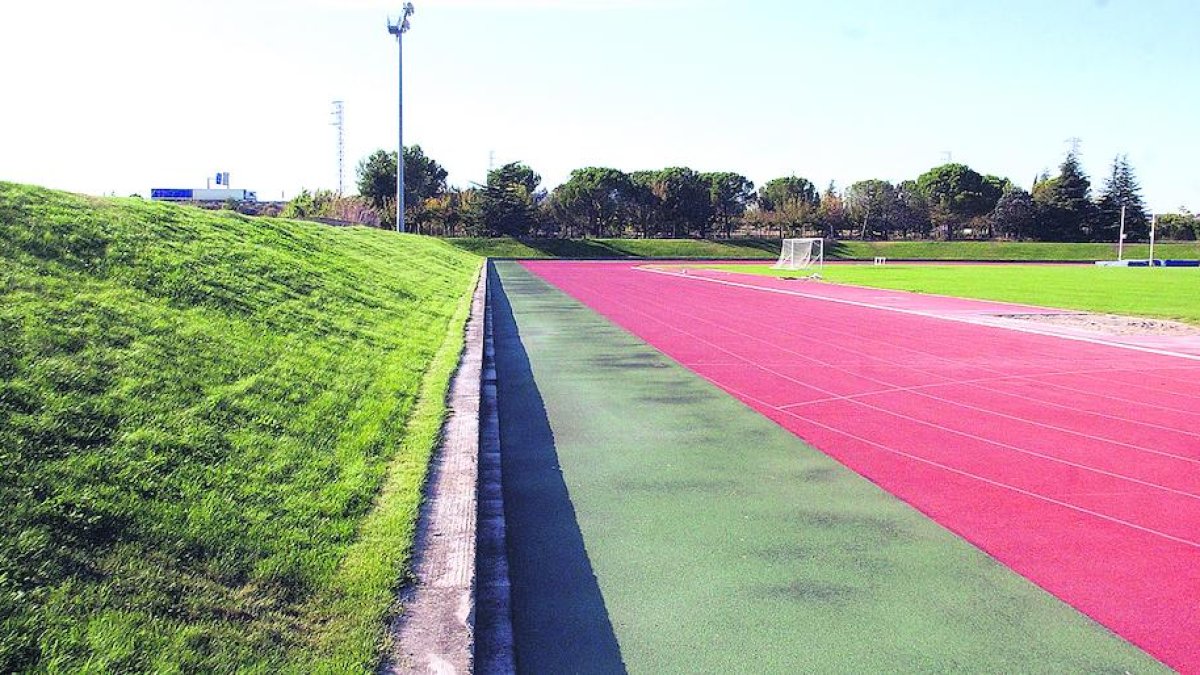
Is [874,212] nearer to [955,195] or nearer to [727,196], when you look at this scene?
[955,195]

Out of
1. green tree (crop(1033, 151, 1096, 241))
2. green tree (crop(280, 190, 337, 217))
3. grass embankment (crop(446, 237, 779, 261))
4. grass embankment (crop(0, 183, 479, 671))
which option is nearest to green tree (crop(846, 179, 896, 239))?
green tree (crop(1033, 151, 1096, 241))

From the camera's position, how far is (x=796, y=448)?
6.88 m

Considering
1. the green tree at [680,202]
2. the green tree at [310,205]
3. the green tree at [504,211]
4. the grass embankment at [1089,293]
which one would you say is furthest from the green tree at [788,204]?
the grass embankment at [1089,293]

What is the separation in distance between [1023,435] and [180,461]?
6.50m

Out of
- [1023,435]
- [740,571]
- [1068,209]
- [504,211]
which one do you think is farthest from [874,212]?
[740,571]

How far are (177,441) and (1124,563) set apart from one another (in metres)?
4.99

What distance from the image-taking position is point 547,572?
438 centimetres

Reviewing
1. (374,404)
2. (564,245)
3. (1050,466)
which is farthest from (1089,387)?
(564,245)

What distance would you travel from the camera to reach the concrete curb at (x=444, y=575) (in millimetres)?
3090

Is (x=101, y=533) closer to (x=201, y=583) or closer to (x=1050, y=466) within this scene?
(x=201, y=583)

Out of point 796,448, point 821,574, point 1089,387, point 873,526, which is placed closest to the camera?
point 821,574

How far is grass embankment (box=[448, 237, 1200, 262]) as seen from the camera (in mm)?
67625

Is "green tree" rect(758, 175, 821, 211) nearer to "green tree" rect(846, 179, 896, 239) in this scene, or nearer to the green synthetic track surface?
"green tree" rect(846, 179, 896, 239)

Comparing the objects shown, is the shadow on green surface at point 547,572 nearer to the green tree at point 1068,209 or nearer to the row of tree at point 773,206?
the row of tree at point 773,206
